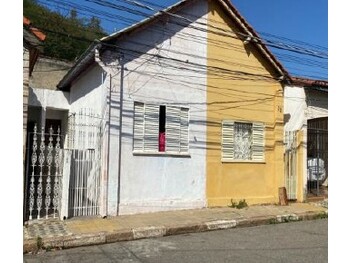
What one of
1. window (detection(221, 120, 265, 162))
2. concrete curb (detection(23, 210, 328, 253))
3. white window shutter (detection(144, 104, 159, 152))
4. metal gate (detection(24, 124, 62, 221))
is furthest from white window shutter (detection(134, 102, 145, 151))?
window (detection(221, 120, 265, 162))

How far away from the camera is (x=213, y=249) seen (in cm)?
732

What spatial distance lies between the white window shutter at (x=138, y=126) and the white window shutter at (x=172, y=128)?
2.28ft

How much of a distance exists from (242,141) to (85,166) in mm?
4603

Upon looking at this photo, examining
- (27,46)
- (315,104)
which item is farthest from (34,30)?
(315,104)

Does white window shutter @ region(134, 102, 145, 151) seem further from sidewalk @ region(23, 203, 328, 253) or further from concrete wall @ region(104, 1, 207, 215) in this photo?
sidewalk @ region(23, 203, 328, 253)

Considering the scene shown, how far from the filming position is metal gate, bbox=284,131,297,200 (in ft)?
43.0

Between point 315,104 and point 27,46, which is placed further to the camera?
point 315,104

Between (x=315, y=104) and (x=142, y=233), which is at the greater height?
(x=315, y=104)

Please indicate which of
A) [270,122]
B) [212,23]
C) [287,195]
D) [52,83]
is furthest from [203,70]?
[52,83]

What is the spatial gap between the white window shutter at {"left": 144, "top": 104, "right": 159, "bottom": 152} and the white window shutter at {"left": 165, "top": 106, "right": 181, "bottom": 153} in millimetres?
291

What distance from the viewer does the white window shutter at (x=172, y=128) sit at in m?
10.6

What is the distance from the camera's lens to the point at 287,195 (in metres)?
12.9

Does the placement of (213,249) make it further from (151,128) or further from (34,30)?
(34,30)

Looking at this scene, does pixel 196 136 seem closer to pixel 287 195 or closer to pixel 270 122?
pixel 270 122
